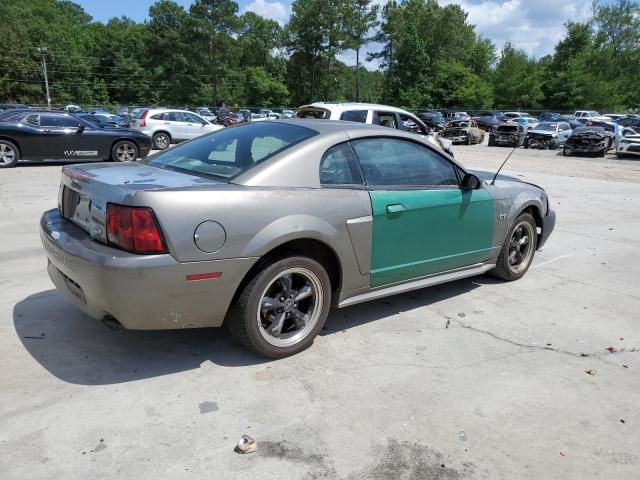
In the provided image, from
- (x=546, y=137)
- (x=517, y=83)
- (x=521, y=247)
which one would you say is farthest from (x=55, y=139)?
(x=517, y=83)

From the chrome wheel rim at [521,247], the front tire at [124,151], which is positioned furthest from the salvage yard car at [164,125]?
the chrome wheel rim at [521,247]

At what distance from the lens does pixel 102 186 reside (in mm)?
3277

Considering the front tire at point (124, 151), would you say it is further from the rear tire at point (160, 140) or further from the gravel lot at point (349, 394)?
the gravel lot at point (349, 394)

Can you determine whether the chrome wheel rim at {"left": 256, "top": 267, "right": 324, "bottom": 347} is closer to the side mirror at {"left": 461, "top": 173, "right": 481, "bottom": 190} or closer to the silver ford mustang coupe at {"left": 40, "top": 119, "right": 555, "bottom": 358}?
the silver ford mustang coupe at {"left": 40, "top": 119, "right": 555, "bottom": 358}

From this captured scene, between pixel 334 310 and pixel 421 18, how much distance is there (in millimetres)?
83190

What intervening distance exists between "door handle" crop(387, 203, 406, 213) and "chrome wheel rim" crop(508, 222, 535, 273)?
5.75 ft

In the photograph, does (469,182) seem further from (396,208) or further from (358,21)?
(358,21)

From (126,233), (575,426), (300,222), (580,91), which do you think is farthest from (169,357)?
(580,91)

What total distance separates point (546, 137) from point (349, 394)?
2849 cm

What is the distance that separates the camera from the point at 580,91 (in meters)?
62.3

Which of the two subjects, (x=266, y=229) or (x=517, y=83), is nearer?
(x=266, y=229)

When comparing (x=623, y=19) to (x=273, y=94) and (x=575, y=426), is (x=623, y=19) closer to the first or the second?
(x=273, y=94)

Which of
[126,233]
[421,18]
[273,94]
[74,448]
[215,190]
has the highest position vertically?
[421,18]

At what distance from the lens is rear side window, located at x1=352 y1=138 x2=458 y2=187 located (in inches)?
157
